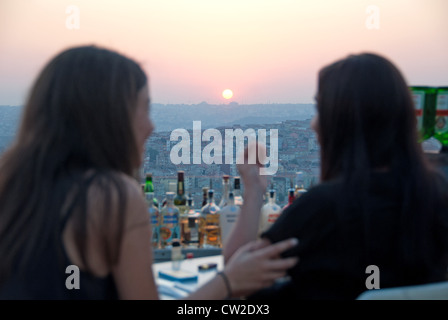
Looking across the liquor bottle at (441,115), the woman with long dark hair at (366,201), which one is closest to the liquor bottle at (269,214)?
the woman with long dark hair at (366,201)

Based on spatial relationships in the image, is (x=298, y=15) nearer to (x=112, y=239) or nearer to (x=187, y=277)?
(x=187, y=277)

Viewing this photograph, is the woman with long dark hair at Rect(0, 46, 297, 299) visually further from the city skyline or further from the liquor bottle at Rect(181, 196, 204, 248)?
the city skyline

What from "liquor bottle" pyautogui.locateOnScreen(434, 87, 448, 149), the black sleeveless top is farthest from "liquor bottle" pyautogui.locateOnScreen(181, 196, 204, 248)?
"liquor bottle" pyautogui.locateOnScreen(434, 87, 448, 149)

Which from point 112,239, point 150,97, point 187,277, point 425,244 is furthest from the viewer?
point 187,277

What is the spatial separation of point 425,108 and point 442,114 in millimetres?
71

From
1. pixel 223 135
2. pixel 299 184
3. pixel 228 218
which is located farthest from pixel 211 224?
pixel 223 135

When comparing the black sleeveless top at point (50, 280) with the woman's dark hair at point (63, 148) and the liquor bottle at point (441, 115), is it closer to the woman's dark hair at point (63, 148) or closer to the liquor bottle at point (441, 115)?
the woman's dark hair at point (63, 148)

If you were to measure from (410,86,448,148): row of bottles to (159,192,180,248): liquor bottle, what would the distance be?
1004mm

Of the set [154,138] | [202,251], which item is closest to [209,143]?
[154,138]

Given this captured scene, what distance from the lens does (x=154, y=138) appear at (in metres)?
2.37

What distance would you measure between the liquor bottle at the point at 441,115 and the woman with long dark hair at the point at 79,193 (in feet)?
3.51

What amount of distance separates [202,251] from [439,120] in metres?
1.06

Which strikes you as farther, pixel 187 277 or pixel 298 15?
pixel 298 15

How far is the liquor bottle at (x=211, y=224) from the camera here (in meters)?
1.75
